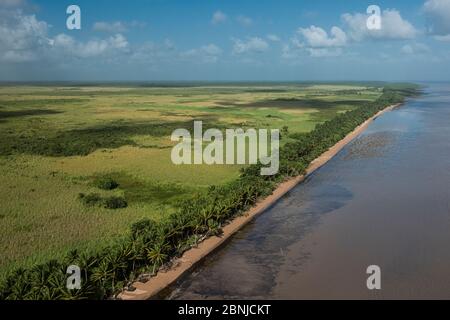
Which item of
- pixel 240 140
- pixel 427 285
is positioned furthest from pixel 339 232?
pixel 240 140

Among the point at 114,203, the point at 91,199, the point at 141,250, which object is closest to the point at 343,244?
the point at 141,250

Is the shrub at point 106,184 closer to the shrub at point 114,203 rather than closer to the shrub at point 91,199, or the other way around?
the shrub at point 91,199

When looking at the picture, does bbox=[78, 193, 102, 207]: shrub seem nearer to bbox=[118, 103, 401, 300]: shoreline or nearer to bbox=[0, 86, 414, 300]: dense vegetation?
bbox=[0, 86, 414, 300]: dense vegetation

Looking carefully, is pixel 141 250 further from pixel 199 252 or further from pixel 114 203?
pixel 114 203

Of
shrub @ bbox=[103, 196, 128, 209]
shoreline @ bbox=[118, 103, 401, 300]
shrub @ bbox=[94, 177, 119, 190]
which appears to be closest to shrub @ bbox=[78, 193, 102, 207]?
shrub @ bbox=[103, 196, 128, 209]

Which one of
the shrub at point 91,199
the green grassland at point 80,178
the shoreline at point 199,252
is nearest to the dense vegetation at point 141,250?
the shrub at point 91,199
